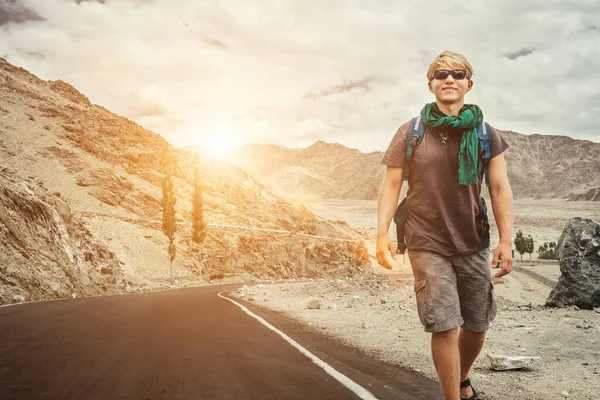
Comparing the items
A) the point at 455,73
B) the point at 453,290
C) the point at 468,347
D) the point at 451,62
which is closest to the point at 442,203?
the point at 453,290

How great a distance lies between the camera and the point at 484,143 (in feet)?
13.2

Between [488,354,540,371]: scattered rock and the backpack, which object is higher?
the backpack

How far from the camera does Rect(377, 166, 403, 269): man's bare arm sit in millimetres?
4086

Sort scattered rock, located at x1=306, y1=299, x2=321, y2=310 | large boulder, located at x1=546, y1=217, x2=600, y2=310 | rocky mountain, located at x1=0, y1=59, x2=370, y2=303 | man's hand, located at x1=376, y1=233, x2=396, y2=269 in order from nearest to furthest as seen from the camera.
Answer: man's hand, located at x1=376, y1=233, x2=396, y2=269 < large boulder, located at x1=546, y1=217, x2=600, y2=310 < scattered rock, located at x1=306, y1=299, x2=321, y2=310 < rocky mountain, located at x1=0, y1=59, x2=370, y2=303

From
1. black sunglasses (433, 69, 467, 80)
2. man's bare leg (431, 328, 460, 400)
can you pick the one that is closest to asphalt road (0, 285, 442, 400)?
man's bare leg (431, 328, 460, 400)

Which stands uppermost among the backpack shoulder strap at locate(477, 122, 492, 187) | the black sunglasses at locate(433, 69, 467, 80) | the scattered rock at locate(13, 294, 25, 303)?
the black sunglasses at locate(433, 69, 467, 80)

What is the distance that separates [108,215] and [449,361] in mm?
62659

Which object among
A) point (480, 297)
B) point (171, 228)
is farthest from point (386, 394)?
point (171, 228)

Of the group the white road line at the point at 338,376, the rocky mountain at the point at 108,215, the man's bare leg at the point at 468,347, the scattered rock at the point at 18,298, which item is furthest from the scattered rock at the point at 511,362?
the scattered rock at the point at 18,298

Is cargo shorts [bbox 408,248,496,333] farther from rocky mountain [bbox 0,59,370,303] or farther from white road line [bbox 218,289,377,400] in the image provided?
rocky mountain [bbox 0,59,370,303]

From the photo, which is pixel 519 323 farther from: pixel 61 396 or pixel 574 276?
pixel 61 396

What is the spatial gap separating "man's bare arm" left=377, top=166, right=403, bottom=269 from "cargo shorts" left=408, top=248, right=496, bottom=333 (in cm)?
20

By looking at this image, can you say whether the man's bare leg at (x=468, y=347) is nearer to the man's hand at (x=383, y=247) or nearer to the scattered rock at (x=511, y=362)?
the man's hand at (x=383, y=247)

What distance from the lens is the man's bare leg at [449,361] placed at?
381 cm
